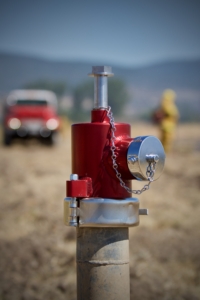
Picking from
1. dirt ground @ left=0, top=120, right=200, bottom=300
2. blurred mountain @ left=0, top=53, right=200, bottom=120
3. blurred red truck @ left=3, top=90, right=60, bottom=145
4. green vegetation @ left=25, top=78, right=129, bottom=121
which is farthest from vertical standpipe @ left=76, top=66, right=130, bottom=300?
blurred mountain @ left=0, top=53, right=200, bottom=120

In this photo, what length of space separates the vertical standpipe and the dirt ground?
1834mm

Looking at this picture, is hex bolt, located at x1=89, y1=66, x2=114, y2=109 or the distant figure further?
the distant figure

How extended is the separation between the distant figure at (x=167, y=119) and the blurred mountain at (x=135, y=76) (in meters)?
41.2

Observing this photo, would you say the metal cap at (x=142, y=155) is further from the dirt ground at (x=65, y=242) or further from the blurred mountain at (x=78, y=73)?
the blurred mountain at (x=78, y=73)

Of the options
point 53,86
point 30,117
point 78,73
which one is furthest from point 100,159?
point 78,73

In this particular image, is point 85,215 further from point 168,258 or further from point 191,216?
point 191,216

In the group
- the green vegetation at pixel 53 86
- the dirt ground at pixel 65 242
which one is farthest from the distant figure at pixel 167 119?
the green vegetation at pixel 53 86

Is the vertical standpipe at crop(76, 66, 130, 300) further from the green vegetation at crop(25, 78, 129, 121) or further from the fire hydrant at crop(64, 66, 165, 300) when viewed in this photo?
the green vegetation at crop(25, 78, 129, 121)

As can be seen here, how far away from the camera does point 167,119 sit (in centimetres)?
1073

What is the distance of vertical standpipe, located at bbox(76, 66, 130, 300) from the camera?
2.45 metres

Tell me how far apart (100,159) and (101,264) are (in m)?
0.45

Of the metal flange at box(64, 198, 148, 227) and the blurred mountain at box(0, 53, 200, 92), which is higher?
the blurred mountain at box(0, 53, 200, 92)

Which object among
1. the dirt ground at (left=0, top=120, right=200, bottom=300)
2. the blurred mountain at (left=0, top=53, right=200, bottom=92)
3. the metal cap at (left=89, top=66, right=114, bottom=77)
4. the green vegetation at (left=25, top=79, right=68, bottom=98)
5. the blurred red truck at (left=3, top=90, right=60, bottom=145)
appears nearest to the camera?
the metal cap at (left=89, top=66, right=114, bottom=77)

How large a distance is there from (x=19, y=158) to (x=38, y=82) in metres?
50.8
